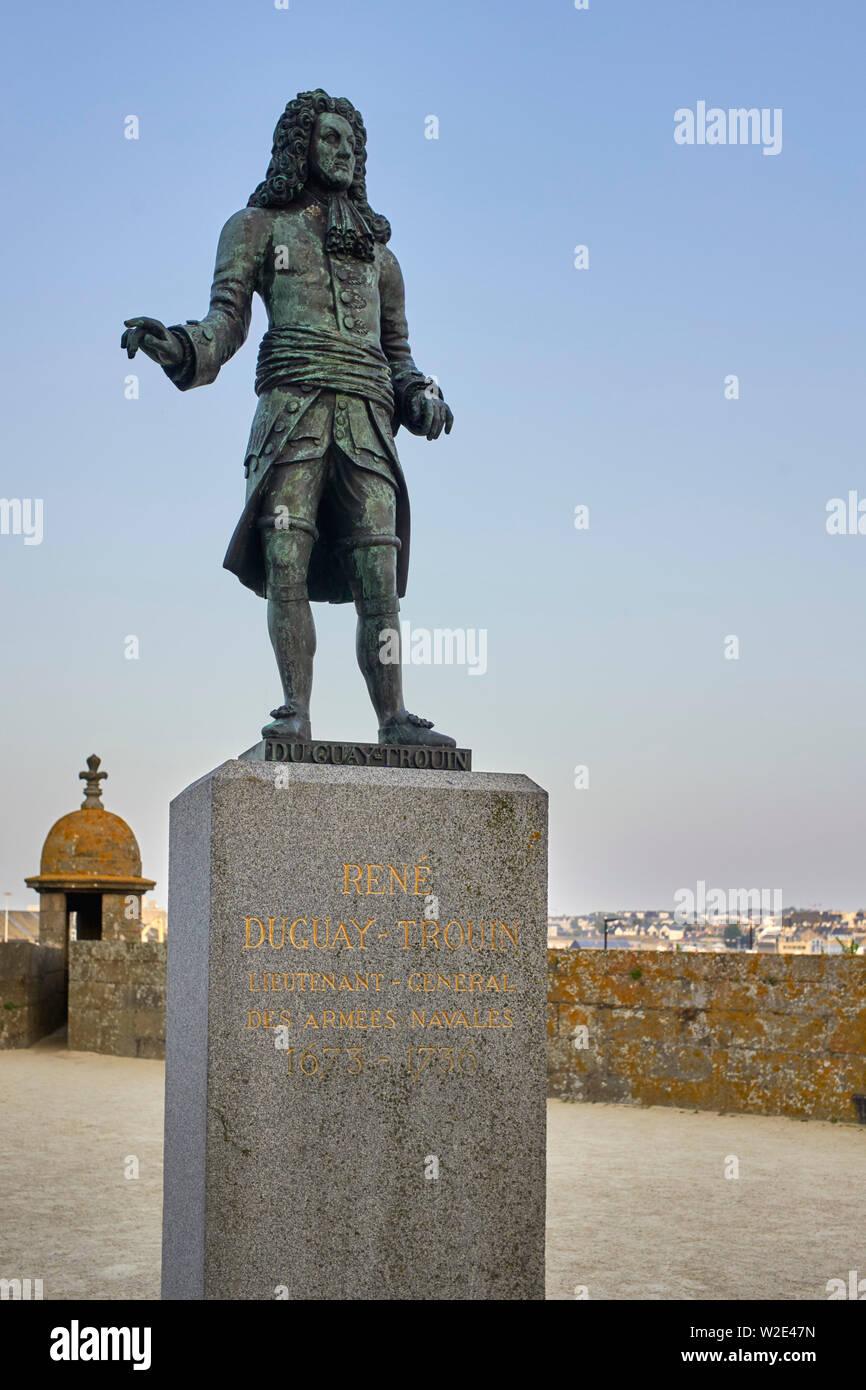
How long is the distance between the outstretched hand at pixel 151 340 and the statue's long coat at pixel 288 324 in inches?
4.0

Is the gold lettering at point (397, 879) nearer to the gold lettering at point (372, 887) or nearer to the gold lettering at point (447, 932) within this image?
the gold lettering at point (372, 887)

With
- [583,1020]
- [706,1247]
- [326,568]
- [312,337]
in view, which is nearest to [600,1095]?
[583,1020]

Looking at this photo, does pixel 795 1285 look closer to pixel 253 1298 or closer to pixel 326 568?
pixel 253 1298

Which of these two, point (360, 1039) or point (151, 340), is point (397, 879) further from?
point (151, 340)

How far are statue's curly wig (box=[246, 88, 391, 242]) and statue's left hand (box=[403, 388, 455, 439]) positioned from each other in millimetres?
697

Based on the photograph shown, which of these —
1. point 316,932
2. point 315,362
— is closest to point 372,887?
point 316,932

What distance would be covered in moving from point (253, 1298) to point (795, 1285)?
256 cm

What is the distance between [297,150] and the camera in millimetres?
5051

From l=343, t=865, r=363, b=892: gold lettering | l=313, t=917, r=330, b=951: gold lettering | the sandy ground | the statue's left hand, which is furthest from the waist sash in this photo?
the sandy ground

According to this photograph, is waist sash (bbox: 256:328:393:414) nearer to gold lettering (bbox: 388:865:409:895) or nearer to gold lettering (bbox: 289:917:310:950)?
gold lettering (bbox: 388:865:409:895)

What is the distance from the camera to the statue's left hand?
517 centimetres

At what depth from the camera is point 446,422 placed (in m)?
5.29

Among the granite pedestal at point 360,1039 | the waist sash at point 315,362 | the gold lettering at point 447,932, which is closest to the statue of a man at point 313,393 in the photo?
the waist sash at point 315,362

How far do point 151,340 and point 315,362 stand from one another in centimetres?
59
